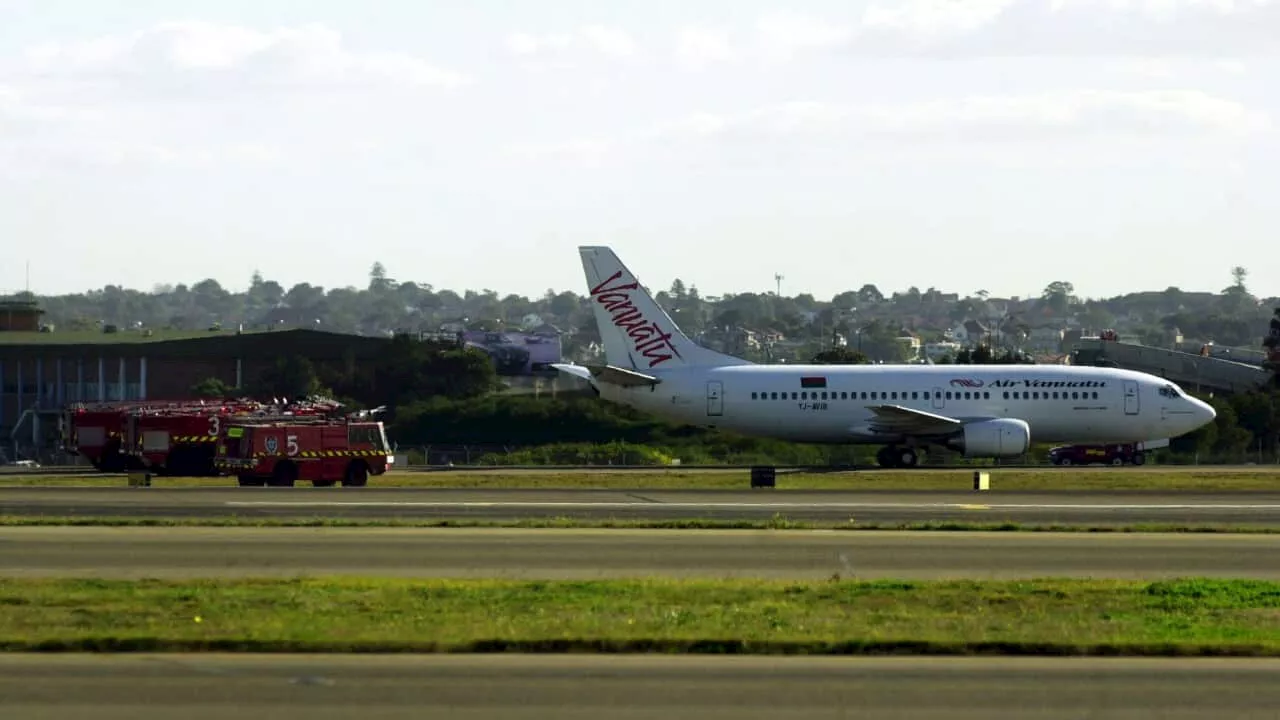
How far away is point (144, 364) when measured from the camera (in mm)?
109000

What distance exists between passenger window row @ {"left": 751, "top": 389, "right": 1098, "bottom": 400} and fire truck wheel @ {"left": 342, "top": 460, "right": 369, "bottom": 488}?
16.5m

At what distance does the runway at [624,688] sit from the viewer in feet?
53.5

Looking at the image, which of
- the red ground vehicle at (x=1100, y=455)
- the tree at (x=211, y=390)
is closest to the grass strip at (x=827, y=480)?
the red ground vehicle at (x=1100, y=455)

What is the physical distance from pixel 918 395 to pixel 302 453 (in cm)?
2290

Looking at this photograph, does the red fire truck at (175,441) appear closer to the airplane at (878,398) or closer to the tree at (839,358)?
the airplane at (878,398)

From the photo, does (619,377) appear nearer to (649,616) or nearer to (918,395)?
(918,395)

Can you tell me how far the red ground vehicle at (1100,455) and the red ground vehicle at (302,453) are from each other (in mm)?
31277

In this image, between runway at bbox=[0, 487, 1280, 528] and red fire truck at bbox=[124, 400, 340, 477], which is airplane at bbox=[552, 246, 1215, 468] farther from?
runway at bbox=[0, 487, 1280, 528]

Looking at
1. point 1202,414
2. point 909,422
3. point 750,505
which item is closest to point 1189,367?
point 1202,414

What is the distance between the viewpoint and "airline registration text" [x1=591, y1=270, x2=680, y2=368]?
62688 millimetres

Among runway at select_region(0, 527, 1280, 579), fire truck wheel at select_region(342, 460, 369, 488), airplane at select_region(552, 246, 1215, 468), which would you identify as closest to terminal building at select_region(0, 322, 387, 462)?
airplane at select_region(552, 246, 1215, 468)

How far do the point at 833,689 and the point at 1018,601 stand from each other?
23.0ft

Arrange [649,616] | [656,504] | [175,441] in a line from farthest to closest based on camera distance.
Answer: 1. [175,441]
2. [656,504]
3. [649,616]

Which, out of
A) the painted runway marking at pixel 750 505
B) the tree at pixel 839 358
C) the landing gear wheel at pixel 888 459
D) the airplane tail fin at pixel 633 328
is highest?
the airplane tail fin at pixel 633 328
